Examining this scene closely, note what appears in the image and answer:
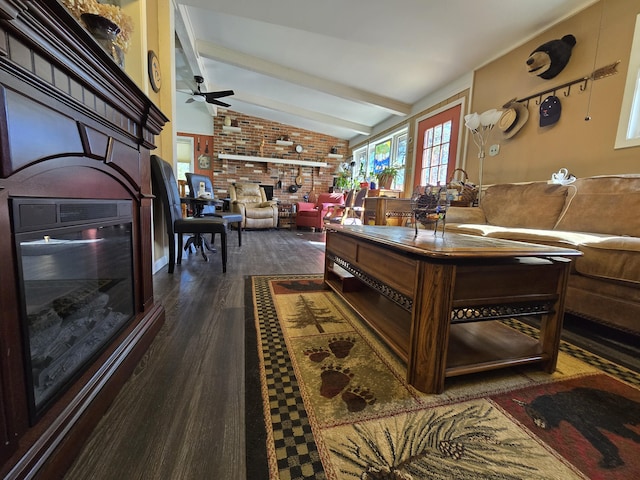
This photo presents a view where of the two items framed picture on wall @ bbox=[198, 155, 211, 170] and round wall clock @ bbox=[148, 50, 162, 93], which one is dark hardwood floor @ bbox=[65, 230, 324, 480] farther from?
framed picture on wall @ bbox=[198, 155, 211, 170]

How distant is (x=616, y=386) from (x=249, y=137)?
6.99m

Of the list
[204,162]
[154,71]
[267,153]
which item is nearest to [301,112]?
[267,153]

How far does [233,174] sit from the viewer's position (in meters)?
6.54

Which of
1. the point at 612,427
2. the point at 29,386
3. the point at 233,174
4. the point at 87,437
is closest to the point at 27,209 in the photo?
the point at 29,386

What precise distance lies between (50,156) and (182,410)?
0.75 meters

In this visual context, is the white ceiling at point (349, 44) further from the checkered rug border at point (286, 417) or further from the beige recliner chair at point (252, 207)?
the checkered rug border at point (286, 417)

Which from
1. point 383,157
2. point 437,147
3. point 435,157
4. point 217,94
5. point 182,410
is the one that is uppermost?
point 217,94

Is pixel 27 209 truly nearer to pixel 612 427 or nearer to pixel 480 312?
pixel 480 312

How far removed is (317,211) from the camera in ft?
18.9

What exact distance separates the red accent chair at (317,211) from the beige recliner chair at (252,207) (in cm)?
58

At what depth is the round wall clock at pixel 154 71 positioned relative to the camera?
2095 mm

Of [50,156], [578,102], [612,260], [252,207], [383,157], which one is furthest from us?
[383,157]

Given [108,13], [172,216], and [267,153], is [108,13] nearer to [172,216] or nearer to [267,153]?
[172,216]

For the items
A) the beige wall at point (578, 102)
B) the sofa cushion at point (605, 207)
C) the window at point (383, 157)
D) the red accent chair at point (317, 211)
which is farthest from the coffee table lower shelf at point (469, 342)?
the red accent chair at point (317, 211)
